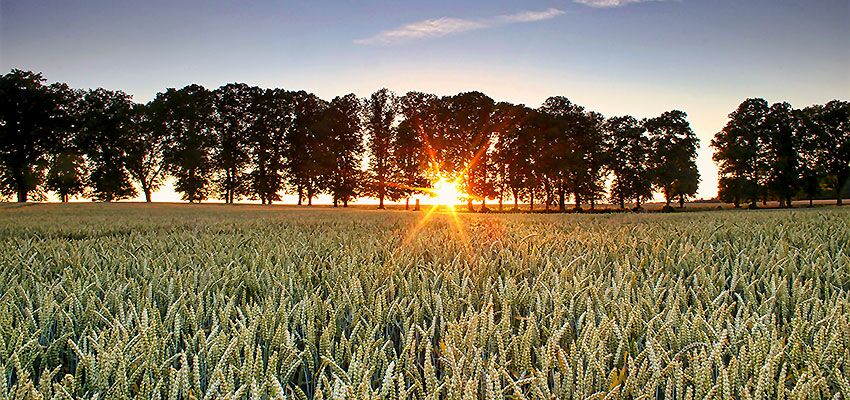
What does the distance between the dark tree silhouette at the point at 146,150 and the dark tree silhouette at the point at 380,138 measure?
2276 cm

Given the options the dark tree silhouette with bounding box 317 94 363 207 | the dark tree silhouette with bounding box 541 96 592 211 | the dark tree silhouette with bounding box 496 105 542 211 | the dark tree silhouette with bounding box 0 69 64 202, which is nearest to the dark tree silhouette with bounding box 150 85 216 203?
the dark tree silhouette with bounding box 0 69 64 202

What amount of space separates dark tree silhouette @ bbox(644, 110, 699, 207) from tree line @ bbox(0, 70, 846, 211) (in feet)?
0.38

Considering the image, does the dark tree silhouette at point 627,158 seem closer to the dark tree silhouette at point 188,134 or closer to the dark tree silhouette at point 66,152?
the dark tree silhouette at point 188,134

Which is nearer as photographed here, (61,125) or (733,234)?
(733,234)

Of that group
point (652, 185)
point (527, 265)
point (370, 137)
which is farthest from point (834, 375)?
point (652, 185)

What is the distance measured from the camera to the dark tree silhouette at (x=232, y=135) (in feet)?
167

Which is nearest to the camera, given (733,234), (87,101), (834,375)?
(834,375)

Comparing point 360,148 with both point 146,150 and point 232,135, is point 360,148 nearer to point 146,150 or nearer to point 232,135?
point 232,135

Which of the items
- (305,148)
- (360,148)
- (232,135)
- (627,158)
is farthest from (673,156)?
(232,135)

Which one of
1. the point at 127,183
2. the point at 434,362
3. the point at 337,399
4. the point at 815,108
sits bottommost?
the point at 434,362

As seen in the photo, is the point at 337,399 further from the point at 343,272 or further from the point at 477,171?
the point at 477,171

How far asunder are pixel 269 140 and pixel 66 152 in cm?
1869

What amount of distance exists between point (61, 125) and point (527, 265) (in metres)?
51.9

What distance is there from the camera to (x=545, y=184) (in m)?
49.7
